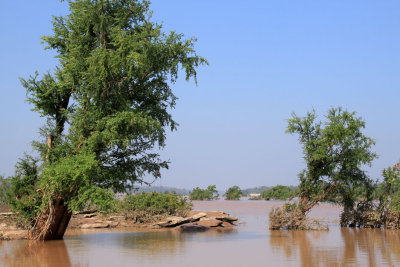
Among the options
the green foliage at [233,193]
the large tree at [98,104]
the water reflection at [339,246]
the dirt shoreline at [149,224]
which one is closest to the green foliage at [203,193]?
the green foliage at [233,193]

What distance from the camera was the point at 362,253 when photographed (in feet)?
58.9

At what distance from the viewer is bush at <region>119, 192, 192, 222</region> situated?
98.0ft

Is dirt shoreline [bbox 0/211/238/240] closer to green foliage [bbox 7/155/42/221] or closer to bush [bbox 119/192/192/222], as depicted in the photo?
bush [bbox 119/192/192/222]

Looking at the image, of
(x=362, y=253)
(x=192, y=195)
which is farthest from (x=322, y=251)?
(x=192, y=195)

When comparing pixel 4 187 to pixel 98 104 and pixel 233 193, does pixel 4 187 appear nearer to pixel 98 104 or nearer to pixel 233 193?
pixel 98 104

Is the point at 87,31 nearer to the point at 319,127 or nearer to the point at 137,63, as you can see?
the point at 137,63

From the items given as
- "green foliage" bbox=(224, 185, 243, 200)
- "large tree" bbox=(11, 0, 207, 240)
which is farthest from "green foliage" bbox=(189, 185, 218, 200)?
"large tree" bbox=(11, 0, 207, 240)

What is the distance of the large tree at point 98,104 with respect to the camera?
65.1 feet

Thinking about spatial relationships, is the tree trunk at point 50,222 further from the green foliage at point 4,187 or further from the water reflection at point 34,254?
the green foliage at point 4,187

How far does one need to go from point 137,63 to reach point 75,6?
4.56 metres

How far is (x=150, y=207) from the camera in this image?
29844 millimetres

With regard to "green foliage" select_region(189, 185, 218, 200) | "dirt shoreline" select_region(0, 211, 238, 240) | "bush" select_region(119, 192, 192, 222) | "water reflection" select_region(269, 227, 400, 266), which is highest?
"green foliage" select_region(189, 185, 218, 200)

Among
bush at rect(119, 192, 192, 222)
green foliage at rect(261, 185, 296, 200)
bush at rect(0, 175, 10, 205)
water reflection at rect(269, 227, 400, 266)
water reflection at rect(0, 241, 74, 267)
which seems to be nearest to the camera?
water reflection at rect(0, 241, 74, 267)

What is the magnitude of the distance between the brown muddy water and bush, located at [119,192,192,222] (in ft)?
12.1
